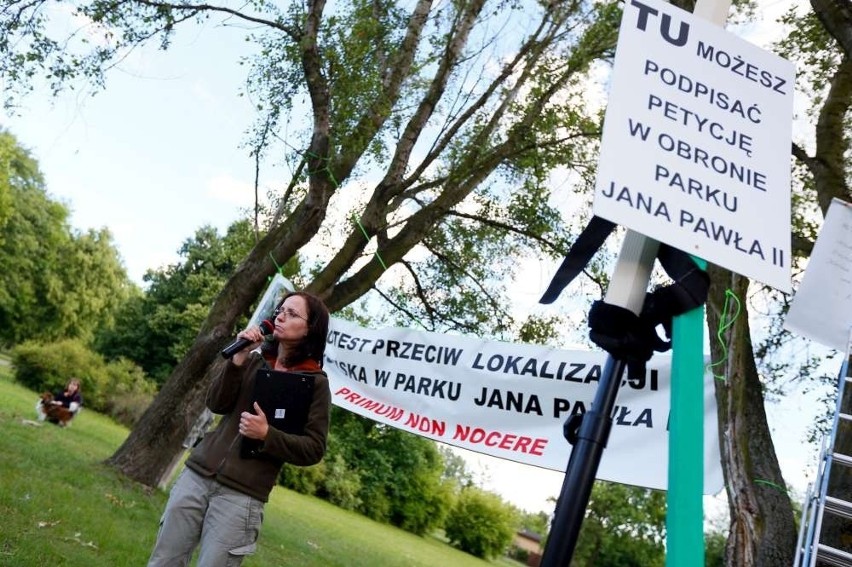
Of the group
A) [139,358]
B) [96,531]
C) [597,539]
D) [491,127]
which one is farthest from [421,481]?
[96,531]

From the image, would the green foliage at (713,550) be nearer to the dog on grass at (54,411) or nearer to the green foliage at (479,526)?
the green foliage at (479,526)

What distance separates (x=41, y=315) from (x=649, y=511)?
3606cm

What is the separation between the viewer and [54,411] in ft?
58.0

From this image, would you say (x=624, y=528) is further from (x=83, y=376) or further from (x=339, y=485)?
(x=83, y=376)

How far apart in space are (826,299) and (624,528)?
3662 cm

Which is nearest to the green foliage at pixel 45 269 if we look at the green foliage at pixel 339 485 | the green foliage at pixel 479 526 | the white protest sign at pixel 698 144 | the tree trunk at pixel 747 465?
the green foliage at pixel 339 485

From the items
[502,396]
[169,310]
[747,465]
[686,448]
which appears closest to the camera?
[686,448]

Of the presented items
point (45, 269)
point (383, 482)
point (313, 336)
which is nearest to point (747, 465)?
point (313, 336)

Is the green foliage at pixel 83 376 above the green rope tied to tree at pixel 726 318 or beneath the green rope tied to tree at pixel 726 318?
beneath

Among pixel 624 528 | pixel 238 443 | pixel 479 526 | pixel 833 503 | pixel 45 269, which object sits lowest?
pixel 238 443

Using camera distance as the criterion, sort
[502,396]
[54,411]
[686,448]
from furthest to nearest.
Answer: [54,411] → [502,396] → [686,448]

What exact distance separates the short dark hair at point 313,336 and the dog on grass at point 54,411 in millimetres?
16040

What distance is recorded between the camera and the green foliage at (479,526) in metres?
40.3

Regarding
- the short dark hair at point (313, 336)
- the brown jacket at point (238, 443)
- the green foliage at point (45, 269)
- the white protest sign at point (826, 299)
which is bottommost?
the brown jacket at point (238, 443)
